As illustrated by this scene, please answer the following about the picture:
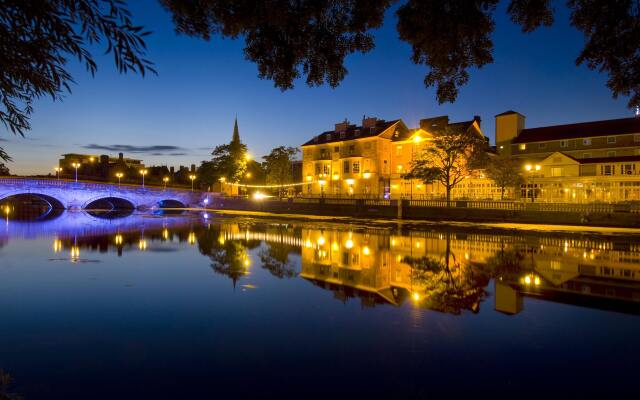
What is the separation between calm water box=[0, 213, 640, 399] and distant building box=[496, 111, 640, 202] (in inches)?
1572

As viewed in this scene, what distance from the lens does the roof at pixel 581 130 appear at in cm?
5003

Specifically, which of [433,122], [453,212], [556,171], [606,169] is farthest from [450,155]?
[606,169]

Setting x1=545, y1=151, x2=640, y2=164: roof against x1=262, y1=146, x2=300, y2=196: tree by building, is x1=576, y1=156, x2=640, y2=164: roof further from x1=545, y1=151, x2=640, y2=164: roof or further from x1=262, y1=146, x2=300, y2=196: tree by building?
x1=262, y1=146, x2=300, y2=196: tree by building

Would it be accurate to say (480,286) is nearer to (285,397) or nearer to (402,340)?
(402,340)

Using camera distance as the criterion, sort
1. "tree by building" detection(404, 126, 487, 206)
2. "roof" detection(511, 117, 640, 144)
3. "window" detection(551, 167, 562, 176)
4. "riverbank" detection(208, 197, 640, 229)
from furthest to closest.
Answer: "roof" detection(511, 117, 640, 144) → "window" detection(551, 167, 562, 176) → "tree by building" detection(404, 126, 487, 206) → "riverbank" detection(208, 197, 640, 229)

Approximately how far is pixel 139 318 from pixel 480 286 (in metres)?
8.64

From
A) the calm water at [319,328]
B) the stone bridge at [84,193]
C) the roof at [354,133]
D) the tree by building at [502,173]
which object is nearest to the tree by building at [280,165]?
the roof at [354,133]

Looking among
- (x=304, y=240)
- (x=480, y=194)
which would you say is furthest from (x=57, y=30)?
(x=480, y=194)

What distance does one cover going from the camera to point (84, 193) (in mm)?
65312

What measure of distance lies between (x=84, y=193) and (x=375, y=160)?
50883mm

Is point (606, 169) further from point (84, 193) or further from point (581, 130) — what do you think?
point (84, 193)

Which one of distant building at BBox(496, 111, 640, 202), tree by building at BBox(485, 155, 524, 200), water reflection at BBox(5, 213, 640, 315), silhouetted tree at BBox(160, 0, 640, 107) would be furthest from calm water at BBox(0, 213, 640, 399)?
distant building at BBox(496, 111, 640, 202)

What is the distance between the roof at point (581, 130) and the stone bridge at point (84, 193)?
6314 cm

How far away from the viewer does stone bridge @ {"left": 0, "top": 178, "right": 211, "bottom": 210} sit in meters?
56.2
